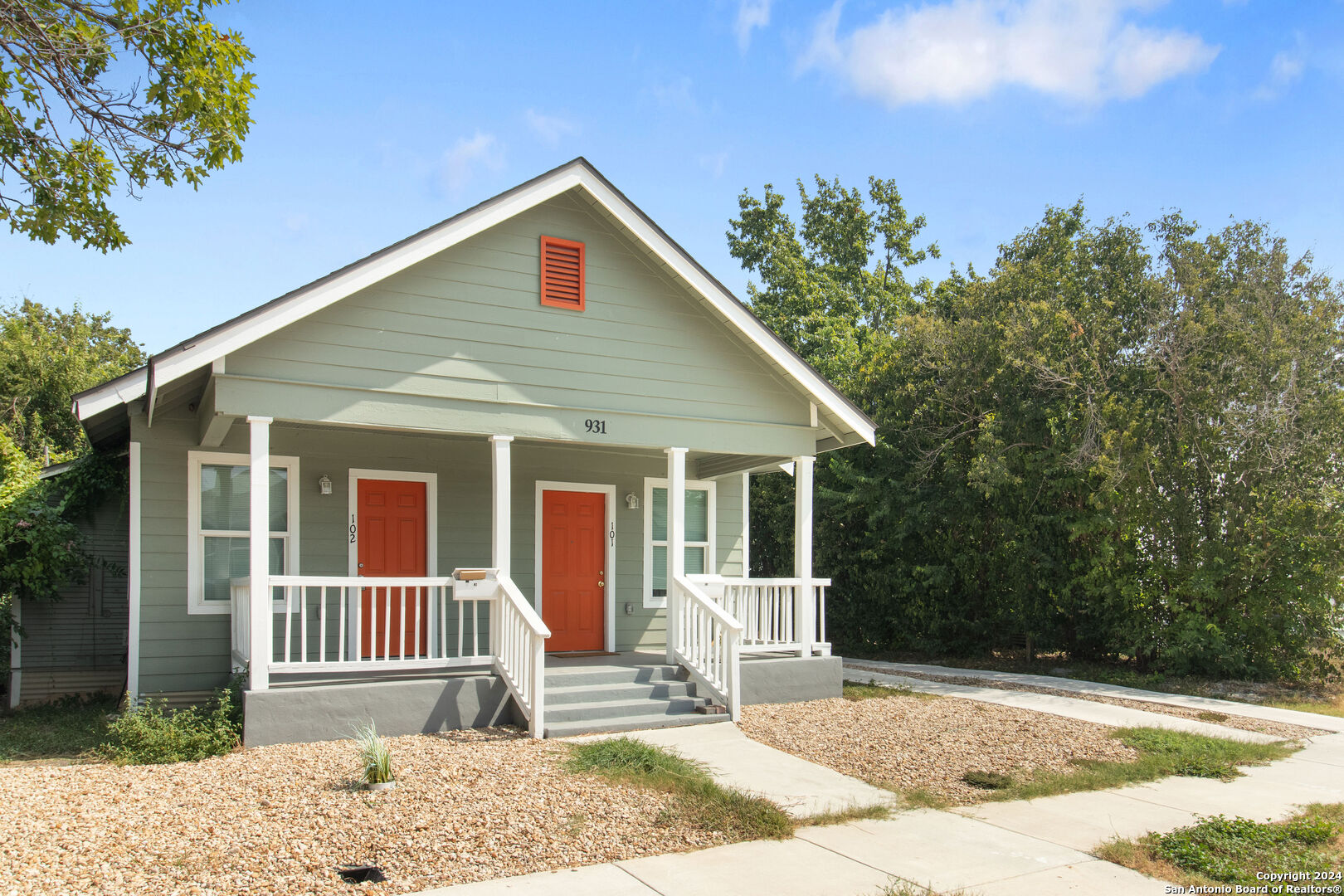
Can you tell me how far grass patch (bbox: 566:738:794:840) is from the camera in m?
5.43

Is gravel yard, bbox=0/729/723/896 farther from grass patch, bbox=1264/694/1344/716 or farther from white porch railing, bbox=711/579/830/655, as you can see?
grass patch, bbox=1264/694/1344/716

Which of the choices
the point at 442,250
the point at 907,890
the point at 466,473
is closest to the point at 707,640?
the point at 466,473

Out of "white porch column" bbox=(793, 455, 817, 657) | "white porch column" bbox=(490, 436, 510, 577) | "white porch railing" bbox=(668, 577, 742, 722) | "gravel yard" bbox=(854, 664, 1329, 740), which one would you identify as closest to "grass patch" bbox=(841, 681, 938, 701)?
"white porch column" bbox=(793, 455, 817, 657)

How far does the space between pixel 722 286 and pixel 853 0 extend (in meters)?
3.83

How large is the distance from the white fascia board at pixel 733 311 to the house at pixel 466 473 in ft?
0.09

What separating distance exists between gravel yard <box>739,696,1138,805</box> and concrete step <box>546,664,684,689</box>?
906mm

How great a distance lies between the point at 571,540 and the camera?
37.7 ft

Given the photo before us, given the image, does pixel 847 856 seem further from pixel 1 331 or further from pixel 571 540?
pixel 1 331

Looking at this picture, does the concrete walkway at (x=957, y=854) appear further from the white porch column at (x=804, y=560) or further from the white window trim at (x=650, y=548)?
the white window trim at (x=650, y=548)

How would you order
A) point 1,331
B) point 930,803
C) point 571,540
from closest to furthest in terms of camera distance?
point 930,803, point 571,540, point 1,331

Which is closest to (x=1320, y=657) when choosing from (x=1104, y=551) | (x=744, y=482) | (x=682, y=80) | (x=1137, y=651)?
(x=1137, y=651)

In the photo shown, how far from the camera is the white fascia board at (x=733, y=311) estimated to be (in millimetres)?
9492

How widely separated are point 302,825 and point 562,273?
5.87 m

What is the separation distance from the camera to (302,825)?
17.1ft
